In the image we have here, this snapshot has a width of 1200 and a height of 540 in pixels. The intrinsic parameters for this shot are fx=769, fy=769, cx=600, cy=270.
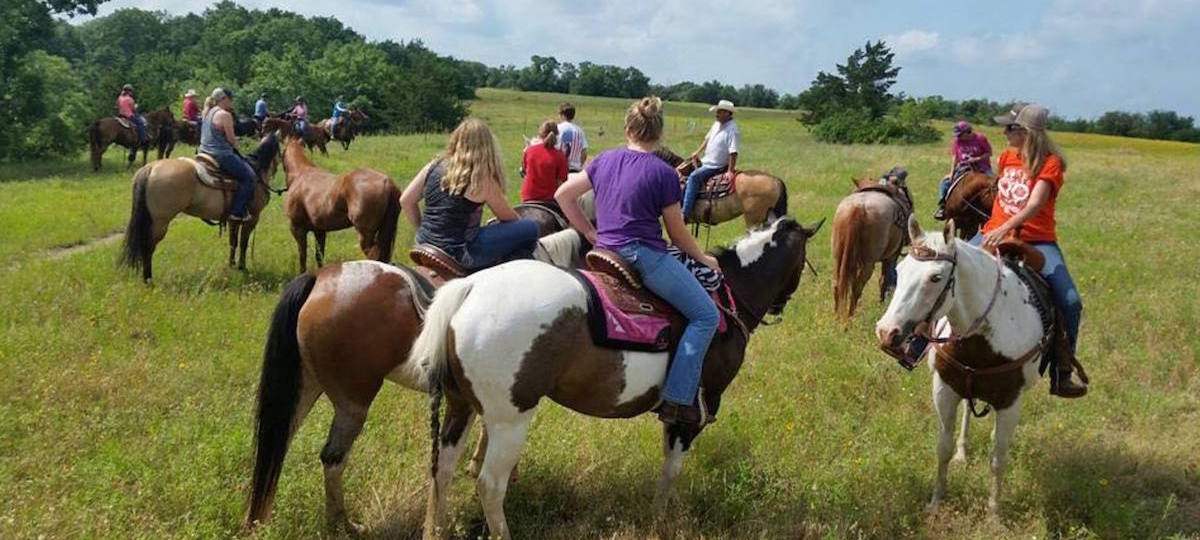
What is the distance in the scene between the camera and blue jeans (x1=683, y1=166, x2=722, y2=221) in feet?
41.0

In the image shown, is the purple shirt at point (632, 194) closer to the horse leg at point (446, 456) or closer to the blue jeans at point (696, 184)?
the horse leg at point (446, 456)

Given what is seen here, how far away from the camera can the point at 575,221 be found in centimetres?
483

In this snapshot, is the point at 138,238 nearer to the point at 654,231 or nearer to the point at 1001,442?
the point at 654,231

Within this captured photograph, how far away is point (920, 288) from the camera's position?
4117 millimetres

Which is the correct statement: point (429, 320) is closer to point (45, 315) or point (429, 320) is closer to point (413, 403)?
point (413, 403)

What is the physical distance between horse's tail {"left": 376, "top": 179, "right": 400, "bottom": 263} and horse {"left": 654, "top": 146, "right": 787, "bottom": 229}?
14.7 feet

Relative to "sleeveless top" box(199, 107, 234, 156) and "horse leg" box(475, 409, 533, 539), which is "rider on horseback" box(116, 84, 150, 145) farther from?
"horse leg" box(475, 409, 533, 539)

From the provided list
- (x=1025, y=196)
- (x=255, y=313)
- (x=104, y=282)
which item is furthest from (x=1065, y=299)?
(x=104, y=282)

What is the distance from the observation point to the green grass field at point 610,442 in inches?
177

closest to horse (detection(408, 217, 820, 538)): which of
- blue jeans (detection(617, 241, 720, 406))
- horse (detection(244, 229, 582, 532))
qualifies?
blue jeans (detection(617, 241, 720, 406))

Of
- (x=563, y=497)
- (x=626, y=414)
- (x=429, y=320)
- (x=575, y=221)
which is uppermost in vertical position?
(x=575, y=221)

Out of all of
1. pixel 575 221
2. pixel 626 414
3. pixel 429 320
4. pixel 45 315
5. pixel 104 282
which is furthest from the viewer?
pixel 104 282

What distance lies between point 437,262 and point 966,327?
3255mm

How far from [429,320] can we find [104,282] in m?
7.61
